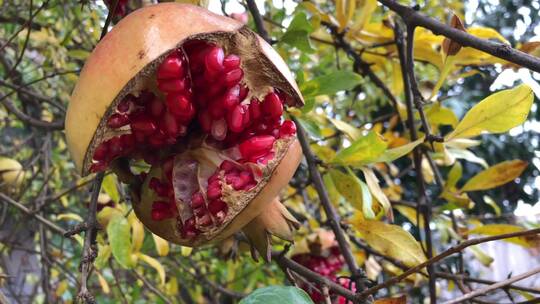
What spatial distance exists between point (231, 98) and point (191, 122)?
7 centimetres

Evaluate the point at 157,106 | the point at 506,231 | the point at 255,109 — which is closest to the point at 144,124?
the point at 157,106

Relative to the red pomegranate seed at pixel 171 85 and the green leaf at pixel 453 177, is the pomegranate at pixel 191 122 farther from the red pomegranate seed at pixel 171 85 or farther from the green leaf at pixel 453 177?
the green leaf at pixel 453 177

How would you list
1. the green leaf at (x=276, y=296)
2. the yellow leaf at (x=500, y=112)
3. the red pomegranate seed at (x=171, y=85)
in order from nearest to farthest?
the green leaf at (x=276, y=296), the red pomegranate seed at (x=171, y=85), the yellow leaf at (x=500, y=112)

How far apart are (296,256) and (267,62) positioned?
2.32ft

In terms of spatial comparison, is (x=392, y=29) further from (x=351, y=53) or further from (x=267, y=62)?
(x=267, y=62)

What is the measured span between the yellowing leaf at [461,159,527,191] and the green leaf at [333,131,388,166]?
0.32 metres

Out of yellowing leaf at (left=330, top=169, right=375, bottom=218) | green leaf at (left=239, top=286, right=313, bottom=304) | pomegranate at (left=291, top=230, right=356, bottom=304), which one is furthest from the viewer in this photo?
pomegranate at (left=291, top=230, right=356, bottom=304)

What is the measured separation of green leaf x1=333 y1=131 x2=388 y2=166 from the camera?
79 centimetres

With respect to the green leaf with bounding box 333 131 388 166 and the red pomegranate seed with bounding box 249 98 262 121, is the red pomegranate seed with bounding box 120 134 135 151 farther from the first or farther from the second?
the green leaf with bounding box 333 131 388 166

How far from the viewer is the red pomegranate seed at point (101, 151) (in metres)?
0.62

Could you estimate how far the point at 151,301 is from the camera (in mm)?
2023

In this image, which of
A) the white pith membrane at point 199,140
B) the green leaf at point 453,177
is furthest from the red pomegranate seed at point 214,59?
the green leaf at point 453,177

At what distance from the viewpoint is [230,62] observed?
2.03 feet

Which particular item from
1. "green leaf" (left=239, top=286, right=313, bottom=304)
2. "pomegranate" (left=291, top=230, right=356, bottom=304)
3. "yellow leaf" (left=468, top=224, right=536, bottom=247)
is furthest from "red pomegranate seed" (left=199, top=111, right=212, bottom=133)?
"pomegranate" (left=291, top=230, right=356, bottom=304)
